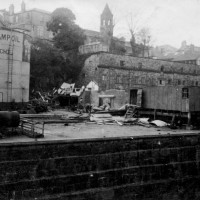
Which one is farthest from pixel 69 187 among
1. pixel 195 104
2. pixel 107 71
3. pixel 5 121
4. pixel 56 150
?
pixel 107 71

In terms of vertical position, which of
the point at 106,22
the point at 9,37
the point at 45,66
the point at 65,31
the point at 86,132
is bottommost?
the point at 86,132

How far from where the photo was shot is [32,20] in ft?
237

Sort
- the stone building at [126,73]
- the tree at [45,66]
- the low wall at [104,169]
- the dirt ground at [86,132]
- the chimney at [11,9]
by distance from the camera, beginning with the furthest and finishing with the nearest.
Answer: the chimney at [11,9]
the stone building at [126,73]
the tree at [45,66]
the dirt ground at [86,132]
the low wall at [104,169]

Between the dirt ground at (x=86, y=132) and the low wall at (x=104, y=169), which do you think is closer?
the low wall at (x=104, y=169)

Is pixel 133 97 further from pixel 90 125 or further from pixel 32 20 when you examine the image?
pixel 32 20

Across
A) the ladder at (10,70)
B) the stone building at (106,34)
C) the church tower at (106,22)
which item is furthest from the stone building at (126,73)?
the church tower at (106,22)

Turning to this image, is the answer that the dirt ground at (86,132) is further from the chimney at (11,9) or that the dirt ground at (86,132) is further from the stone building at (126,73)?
the chimney at (11,9)

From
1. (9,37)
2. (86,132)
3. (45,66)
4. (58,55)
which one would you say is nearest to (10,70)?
(9,37)

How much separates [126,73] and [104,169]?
94.6 ft

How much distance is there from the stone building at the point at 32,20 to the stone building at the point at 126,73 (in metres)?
31.9

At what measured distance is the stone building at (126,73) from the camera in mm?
39281

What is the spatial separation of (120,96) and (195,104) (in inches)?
484

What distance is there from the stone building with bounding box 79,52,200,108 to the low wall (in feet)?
57.6

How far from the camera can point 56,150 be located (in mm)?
12445
